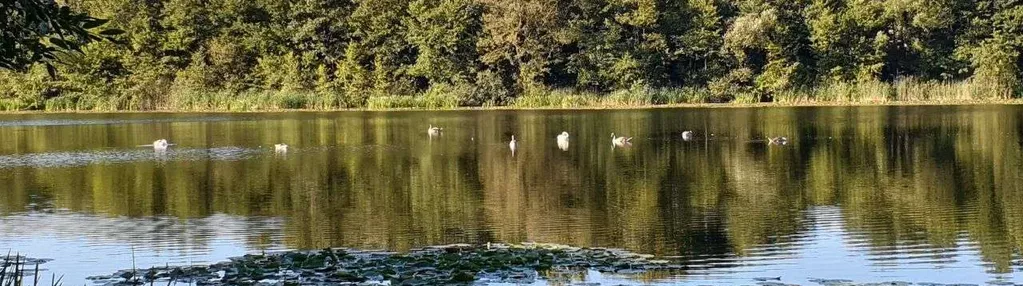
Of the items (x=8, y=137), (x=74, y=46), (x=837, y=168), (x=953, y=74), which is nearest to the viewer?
(x=74, y=46)

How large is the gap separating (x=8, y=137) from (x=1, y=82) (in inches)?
1140

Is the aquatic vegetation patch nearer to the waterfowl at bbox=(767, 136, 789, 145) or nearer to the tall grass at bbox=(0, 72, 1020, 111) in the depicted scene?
the waterfowl at bbox=(767, 136, 789, 145)

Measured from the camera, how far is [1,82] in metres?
65.2

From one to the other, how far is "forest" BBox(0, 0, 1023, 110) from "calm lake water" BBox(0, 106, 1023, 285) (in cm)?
2216

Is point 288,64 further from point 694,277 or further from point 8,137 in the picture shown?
point 694,277

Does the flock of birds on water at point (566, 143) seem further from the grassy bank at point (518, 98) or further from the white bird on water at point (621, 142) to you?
the grassy bank at point (518, 98)

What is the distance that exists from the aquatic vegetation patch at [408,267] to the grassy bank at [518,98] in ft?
149

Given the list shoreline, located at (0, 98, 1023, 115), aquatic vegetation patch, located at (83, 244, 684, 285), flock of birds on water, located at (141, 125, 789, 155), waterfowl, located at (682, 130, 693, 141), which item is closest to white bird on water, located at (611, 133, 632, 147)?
flock of birds on water, located at (141, 125, 789, 155)

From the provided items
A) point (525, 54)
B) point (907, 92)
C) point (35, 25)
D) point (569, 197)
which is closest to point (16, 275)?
point (35, 25)

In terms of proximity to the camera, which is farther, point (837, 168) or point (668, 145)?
point (668, 145)

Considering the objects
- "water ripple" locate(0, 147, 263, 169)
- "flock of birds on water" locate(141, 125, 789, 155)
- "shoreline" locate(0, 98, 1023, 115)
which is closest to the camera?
"water ripple" locate(0, 147, 263, 169)

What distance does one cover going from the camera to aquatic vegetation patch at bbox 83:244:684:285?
11273mm

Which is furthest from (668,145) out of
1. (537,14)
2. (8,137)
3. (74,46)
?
(537,14)

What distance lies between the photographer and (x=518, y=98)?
61.6 m
